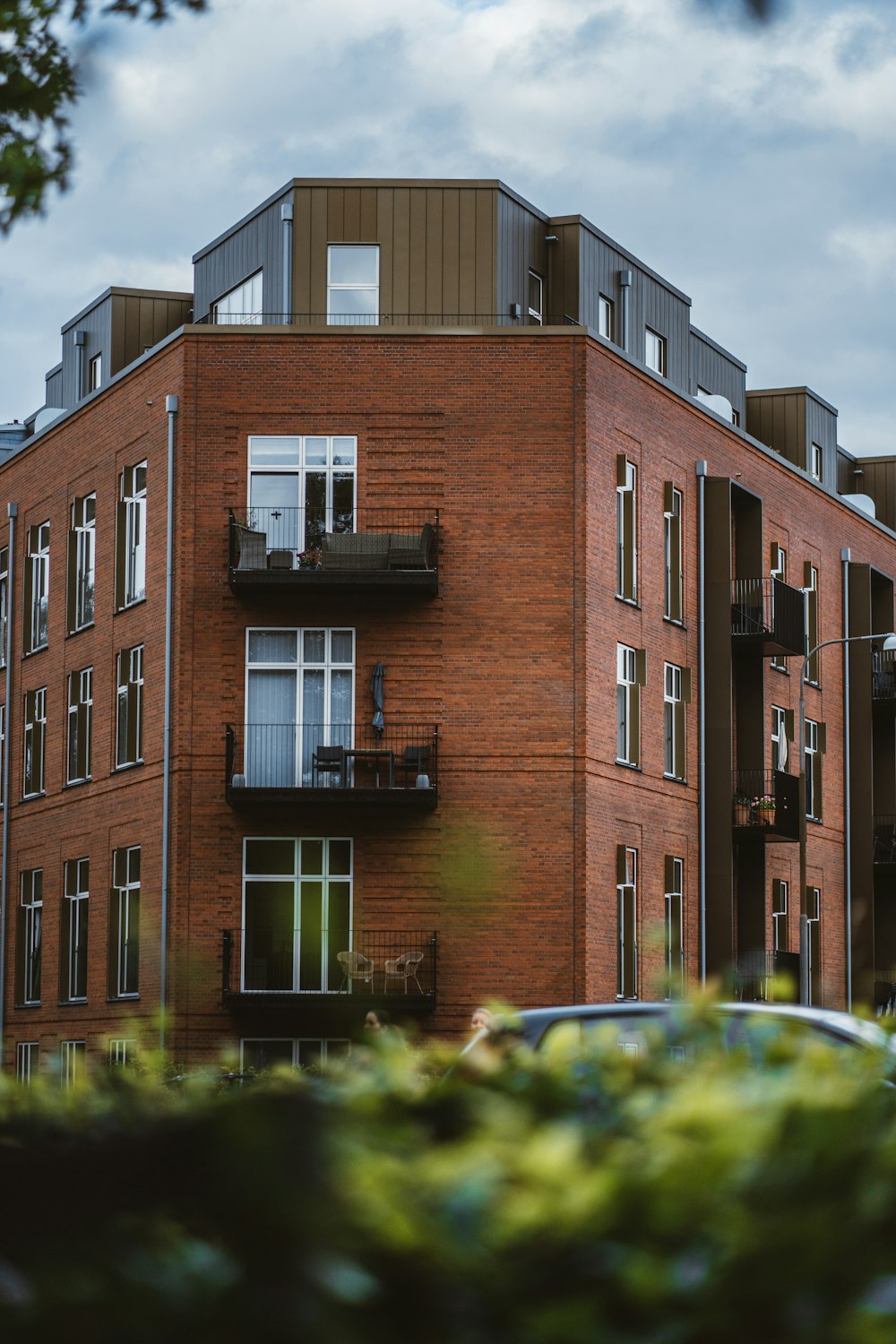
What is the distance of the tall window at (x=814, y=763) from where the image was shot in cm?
4269

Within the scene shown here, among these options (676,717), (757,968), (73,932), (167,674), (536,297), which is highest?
(536,297)

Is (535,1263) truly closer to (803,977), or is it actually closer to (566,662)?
(566,662)

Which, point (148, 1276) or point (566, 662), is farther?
point (566, 662)

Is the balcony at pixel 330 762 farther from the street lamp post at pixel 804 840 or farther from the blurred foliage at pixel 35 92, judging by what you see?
the blurred foliage at pixel 35 92

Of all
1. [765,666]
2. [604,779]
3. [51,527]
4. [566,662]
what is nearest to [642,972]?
[604,779]

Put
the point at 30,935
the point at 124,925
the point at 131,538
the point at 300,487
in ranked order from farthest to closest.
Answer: the point at 30,935
the point at 131,538
the point at 124,925
the point at 300,487

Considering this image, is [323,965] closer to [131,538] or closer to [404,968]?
[404,968]

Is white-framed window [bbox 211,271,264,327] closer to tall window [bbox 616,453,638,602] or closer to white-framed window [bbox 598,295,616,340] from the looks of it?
white-framed window [bbox 598,295,616,340]

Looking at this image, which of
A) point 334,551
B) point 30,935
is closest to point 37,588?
point 30,935

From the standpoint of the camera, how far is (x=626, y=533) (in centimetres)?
3447

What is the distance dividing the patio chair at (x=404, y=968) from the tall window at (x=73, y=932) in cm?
727

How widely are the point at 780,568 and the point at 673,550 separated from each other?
17.8ft

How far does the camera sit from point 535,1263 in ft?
6.48

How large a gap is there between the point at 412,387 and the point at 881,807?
1962 centimetres
